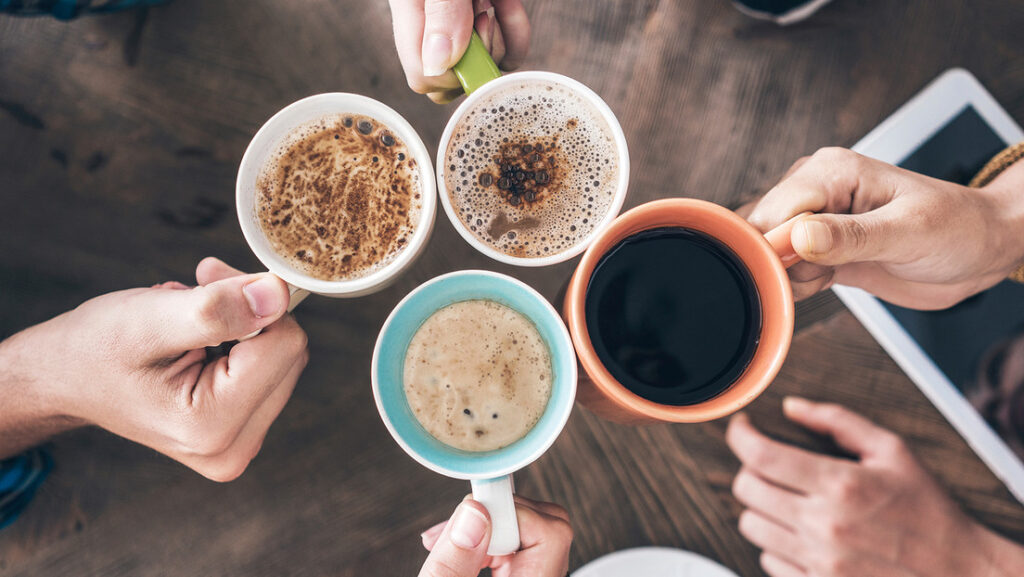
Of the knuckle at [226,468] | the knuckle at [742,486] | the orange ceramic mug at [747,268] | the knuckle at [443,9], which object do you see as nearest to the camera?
the orange ceramic mug at [747,268]

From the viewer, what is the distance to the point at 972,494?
3.10ft

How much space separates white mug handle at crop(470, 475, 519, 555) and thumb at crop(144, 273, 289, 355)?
→ 328mm

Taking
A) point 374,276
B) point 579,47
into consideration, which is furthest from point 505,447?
point 579,47

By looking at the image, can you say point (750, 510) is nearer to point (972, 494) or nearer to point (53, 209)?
point (972, 494)

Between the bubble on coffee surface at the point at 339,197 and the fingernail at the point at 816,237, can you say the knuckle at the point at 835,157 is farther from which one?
the bubble on coffee surface at the point at 339,197

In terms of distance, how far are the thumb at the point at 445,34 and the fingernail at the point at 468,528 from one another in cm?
54

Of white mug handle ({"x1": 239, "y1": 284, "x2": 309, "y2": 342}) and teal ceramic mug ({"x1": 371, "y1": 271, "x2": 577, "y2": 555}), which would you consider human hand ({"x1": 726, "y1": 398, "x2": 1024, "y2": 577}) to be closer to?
teal ceramic mug ({"x1": 371, "y1": 271, "x2": 577, "y2": 555})

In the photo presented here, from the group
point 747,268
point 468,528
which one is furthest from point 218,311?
point 747,268

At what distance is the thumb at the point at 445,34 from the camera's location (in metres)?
0.69

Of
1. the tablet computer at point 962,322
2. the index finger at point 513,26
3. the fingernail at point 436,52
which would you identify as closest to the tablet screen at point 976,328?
the tablet computer at point 962,322

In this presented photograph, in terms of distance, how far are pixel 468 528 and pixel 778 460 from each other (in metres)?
0.56

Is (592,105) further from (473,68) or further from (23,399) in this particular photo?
(23,399)

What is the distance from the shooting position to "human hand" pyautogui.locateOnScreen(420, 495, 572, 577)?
66 centimetres

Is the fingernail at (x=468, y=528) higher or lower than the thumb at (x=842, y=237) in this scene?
lower
